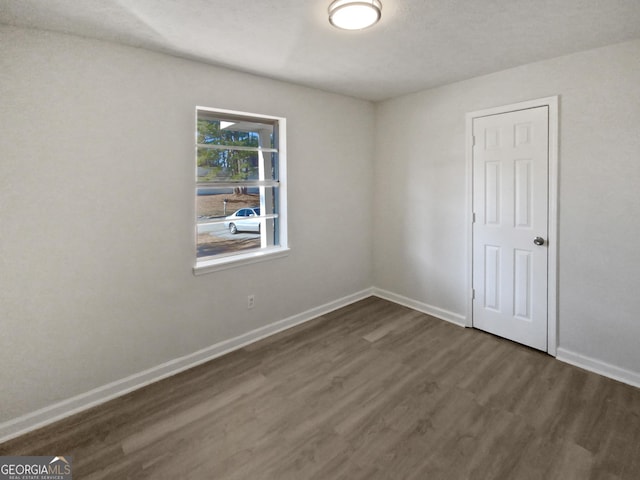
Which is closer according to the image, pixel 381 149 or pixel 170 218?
pixel 170 218

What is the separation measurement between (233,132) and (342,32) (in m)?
1.37

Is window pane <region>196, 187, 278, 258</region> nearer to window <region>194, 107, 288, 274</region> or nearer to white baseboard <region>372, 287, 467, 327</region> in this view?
window <region>194, 107, 288, 274</region>

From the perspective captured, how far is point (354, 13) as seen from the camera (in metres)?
1.85

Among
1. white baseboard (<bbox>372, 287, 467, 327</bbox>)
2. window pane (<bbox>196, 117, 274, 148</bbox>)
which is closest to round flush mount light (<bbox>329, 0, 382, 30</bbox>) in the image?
window pane (<bbox>196, 117, 274, 148</bbox>)

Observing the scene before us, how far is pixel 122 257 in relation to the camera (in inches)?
94.4

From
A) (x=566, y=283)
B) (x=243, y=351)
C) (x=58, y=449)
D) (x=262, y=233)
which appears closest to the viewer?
(x=58, y=449)

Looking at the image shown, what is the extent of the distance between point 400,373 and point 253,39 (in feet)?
8.90

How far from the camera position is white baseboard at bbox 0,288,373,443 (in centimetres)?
207

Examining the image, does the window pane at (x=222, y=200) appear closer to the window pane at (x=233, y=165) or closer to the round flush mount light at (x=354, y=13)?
the window pane at (x=233, y=165)

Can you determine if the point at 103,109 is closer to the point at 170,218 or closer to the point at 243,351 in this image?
the point at 170,218

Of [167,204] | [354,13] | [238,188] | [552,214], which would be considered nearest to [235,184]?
[238,188]

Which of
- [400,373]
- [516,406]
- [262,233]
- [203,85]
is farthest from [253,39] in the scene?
[516,406]

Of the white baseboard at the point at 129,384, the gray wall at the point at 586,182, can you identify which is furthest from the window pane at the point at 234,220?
the gray wall at the point at 586,182

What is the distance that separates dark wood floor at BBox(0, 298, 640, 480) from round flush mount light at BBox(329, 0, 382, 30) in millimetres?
2440
